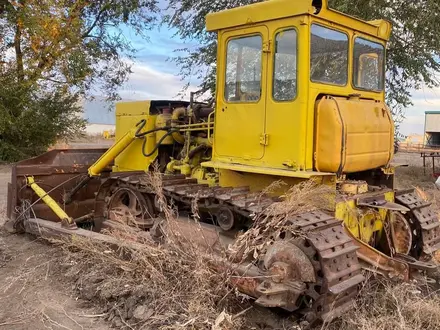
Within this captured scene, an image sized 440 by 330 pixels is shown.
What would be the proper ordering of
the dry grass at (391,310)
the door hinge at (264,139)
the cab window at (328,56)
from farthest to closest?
the door hinge at (264,139) → the cab window at (328,56) → the dry grass at (391,310)

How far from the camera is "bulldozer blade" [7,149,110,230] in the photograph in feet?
22.2

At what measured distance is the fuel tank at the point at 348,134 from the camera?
178 inches

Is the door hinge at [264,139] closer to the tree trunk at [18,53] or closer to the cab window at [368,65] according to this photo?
the cab window at [368,65]

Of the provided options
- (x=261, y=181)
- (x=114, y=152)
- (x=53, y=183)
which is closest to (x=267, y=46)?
(x=261, y=181)

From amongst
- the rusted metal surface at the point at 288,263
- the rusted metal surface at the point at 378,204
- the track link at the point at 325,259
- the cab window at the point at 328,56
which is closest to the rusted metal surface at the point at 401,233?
the rusted metal surface at the point at 378,204

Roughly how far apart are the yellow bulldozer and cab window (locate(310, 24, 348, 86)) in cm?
2

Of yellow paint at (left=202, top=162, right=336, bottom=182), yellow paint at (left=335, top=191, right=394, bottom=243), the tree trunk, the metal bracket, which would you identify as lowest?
yellow paint at (left=335, top=191, right=394, bottom=243)

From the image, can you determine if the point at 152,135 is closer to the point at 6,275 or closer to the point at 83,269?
the point at 83,269

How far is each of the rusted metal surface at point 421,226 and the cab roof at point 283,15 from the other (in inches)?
73.6

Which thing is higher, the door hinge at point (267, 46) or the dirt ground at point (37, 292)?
the door hinge at point (267, 46)

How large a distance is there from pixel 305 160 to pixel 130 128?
3237 millimetres

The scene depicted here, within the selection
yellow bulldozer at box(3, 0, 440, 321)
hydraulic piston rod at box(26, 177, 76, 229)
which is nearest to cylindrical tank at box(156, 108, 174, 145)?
yellow bulldozer at box(3, 0, 440, 321)

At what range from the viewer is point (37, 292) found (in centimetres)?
494

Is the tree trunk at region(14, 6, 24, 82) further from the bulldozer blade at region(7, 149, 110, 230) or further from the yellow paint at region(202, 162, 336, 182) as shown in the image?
the yellow paint at region(202, 162, 336, 182)
